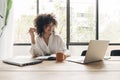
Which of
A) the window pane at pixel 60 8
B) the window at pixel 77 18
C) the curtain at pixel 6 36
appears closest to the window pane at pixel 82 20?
the window at pixel 77 18

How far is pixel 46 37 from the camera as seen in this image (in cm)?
274

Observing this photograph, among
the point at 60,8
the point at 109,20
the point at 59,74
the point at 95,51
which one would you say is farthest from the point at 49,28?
the point at 109,20

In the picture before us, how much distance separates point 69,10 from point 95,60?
8.55ft

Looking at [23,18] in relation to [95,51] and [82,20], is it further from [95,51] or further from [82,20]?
[95,51]

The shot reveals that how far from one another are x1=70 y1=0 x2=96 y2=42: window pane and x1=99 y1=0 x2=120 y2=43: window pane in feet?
0.58

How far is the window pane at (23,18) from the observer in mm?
4508

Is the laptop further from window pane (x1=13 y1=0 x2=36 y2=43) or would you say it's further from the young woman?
window pane (x1=13 y1=0 x2=36 y2=43)

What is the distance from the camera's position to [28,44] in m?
4.51

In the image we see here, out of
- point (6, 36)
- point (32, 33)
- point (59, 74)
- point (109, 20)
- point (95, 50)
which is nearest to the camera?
point (59, 74)

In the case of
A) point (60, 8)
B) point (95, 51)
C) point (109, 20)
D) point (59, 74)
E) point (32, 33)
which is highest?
point (60, 8)

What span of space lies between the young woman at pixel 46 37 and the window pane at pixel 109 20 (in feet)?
6.63

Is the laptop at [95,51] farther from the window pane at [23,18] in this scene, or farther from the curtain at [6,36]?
the window pane at [23,18]

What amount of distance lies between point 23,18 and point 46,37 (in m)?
1.95

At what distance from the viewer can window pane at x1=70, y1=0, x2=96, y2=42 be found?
4527 mm
